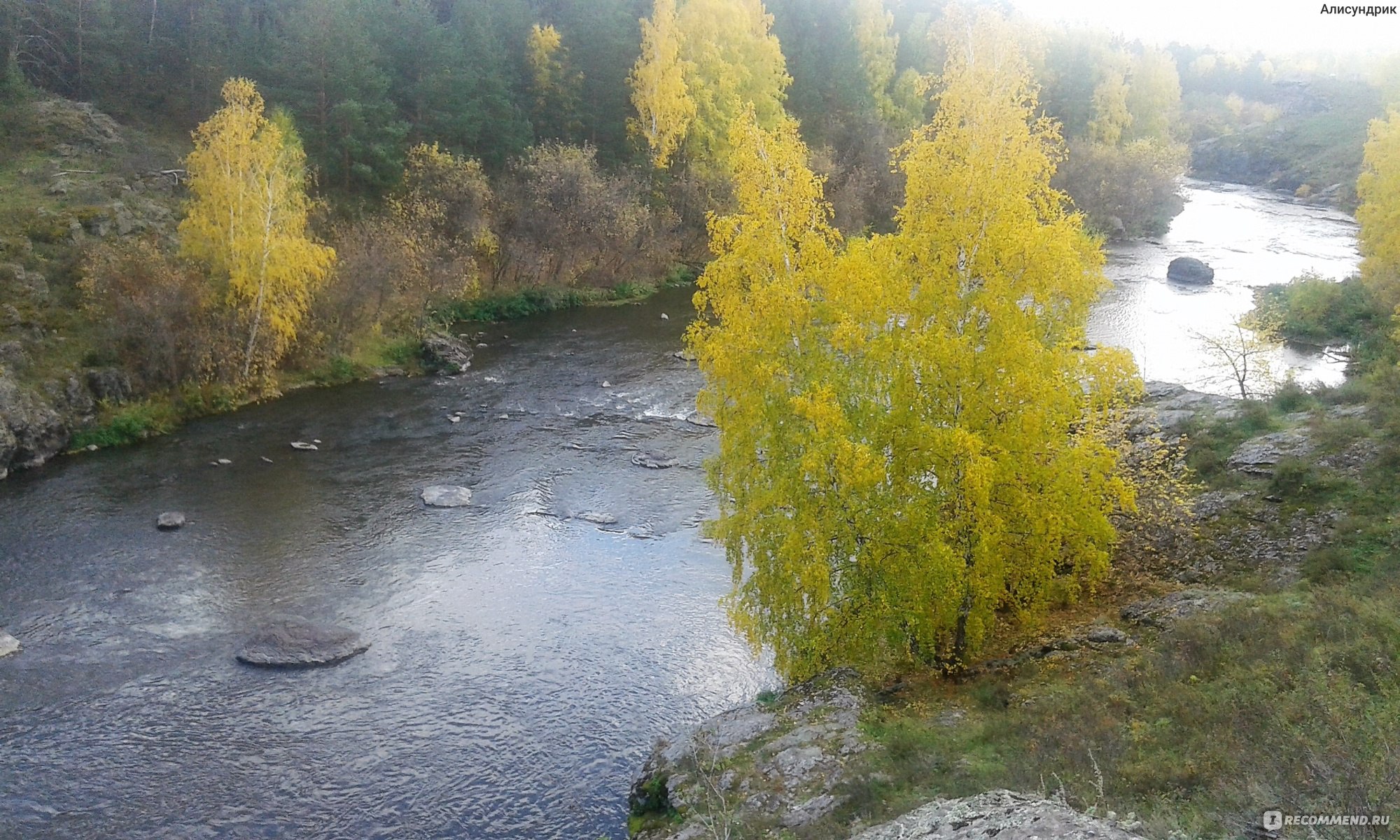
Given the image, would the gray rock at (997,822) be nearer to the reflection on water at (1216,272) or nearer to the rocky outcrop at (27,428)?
the reflection on water at (1216,272)

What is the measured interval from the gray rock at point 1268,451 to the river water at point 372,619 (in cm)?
1335

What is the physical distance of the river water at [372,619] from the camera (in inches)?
654

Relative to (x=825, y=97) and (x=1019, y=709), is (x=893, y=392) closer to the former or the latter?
(x=1019, y=709)

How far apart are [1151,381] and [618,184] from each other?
128 feet

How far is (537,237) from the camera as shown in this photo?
5762cm

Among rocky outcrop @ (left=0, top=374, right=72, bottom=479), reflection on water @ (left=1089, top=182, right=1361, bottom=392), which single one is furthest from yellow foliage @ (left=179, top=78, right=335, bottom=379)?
reflection on water @ (left=1089, top=182, right=1361, bottom=392)

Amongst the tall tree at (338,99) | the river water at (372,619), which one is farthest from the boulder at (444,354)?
the tall tree at (338,99)

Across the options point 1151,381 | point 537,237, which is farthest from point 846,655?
point 537,237

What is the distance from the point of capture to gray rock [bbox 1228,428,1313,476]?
73.4ft

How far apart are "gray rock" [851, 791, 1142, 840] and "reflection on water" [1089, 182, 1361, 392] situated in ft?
69.3

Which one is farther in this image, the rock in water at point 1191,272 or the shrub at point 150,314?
the rock in water at point 1191,272

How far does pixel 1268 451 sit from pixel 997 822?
61.0ft

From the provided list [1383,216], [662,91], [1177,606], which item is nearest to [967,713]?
[1177,606]

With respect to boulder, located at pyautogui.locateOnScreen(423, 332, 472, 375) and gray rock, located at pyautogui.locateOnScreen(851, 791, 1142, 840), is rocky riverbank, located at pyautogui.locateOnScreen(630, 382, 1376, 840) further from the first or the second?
boulder, located at pyautogui.locateOnScreen(423, 332, 472, 375)
